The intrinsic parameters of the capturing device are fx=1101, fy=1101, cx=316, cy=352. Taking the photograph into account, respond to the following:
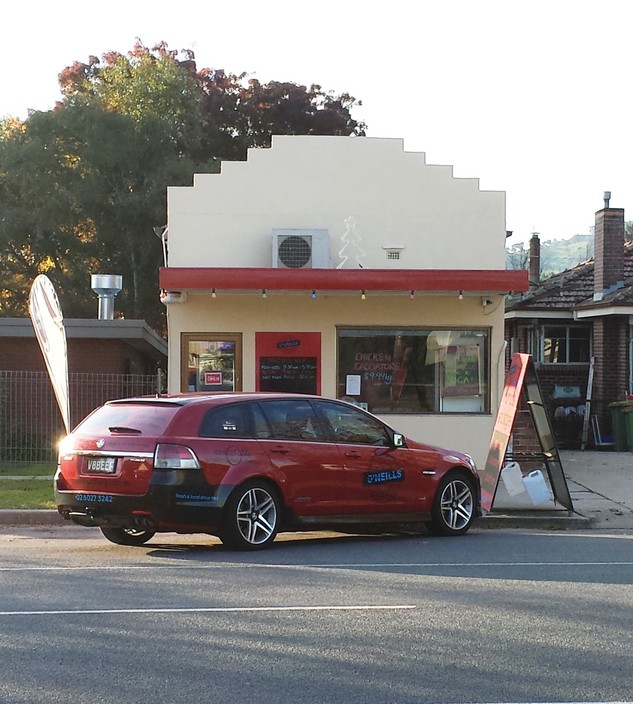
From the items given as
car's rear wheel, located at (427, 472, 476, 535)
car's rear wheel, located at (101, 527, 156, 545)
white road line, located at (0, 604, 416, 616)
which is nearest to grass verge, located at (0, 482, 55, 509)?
car's rear wheel, located at (101, 527, 156, 545)

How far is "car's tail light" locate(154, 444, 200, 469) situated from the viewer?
10.2 metres

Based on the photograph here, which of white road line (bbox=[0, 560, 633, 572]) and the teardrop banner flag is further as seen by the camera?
the teardrop banner flag

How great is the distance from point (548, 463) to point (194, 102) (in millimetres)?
21845

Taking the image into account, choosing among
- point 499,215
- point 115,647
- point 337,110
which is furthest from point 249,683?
point 337,110

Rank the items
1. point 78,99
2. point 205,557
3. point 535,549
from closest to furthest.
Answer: point 205,557, point 535,549, point 78,99

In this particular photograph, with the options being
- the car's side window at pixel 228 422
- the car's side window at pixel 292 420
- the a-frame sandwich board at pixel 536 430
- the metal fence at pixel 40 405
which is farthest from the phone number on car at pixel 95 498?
the metal fence at pixel 40 405

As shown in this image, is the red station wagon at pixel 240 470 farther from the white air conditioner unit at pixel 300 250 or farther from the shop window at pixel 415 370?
the white air conditioner unit at pixel 300 250

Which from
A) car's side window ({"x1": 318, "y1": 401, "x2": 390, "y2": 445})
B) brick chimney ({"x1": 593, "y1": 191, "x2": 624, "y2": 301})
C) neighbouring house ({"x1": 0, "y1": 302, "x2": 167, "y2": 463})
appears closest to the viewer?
car's side window ({"x1": 318, "y1": 401, "x2": 390, "y2": 445})

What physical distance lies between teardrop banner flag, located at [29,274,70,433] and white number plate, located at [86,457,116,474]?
3762 millimetres

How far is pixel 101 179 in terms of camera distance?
30.5 m

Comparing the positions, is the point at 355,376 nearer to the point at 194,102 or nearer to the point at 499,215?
the point at 499,215

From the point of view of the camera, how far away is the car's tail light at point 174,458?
10250 mm

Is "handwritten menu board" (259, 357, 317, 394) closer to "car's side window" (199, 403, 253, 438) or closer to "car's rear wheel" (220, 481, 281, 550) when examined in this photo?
"car's side window" (199, 403, 253, 438)

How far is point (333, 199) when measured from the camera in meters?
17.6
